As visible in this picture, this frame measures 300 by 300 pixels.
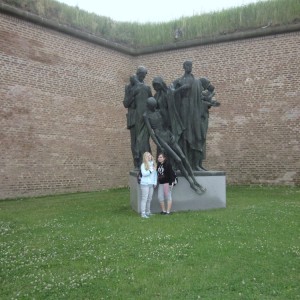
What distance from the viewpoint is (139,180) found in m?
8.75

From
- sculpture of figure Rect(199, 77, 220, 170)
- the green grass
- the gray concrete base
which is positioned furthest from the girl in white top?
sculpture of figure Rect(199, 77, 220, 170)

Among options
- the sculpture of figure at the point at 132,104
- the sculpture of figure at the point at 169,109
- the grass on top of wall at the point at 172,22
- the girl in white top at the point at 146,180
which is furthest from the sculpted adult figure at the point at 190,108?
the grass on top of wall at the point at 172,22

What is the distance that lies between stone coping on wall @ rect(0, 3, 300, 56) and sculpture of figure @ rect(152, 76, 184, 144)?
6.95m

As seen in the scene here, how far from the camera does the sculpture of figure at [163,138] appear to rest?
9.13 metres

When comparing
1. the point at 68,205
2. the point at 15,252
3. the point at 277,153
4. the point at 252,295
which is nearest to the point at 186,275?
the point at 252,295

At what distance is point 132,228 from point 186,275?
2.66 m

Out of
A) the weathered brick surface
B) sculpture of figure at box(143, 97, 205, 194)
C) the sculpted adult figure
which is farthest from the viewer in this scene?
the weathered brick surface

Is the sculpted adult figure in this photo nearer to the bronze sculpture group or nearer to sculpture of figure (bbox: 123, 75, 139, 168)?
the bronze sculpture group

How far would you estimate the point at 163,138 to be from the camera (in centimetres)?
922

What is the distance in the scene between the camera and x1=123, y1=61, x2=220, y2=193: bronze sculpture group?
9.21 meters

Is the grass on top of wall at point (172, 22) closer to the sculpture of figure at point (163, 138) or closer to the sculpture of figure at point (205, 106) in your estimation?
the sculpture of figure at point (205, 106)

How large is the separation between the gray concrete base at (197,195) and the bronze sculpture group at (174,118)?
161mm

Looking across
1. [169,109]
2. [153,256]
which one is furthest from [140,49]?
[153,256]

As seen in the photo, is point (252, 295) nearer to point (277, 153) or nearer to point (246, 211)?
point (246, 211)
